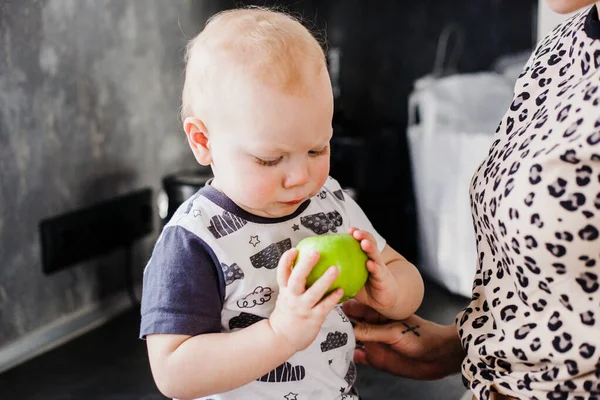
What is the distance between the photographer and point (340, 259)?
78 centimetres

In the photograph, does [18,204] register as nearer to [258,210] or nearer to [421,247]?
[258,210]

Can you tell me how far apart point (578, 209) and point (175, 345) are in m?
0.46

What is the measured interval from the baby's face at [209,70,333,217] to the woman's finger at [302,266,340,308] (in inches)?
4.7

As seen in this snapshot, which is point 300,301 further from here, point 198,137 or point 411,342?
point 411,342

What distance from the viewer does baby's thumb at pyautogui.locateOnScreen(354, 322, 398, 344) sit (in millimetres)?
1032

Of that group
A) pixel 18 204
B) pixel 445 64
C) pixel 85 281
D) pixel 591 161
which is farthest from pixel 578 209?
pixel 445 64

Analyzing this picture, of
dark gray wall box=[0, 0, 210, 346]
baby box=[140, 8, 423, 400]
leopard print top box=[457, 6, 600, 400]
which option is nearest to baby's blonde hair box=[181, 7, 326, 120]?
Result: baby box=[140, 8, 423, 400]

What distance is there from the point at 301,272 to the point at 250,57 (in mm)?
247

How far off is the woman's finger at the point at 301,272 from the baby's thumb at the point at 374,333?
11.9 inches

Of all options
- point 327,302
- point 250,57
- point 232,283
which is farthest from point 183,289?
point 250,57

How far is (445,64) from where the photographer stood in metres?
2.06

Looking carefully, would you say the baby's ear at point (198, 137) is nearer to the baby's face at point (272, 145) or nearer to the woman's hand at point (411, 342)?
the baby's face at point (272, 145)

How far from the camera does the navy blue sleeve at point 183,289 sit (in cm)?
79

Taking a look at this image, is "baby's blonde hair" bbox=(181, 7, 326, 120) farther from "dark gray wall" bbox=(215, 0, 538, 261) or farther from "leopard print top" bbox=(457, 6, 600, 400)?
"dark gray wall" bbox=(215, 0, 538, 261)
